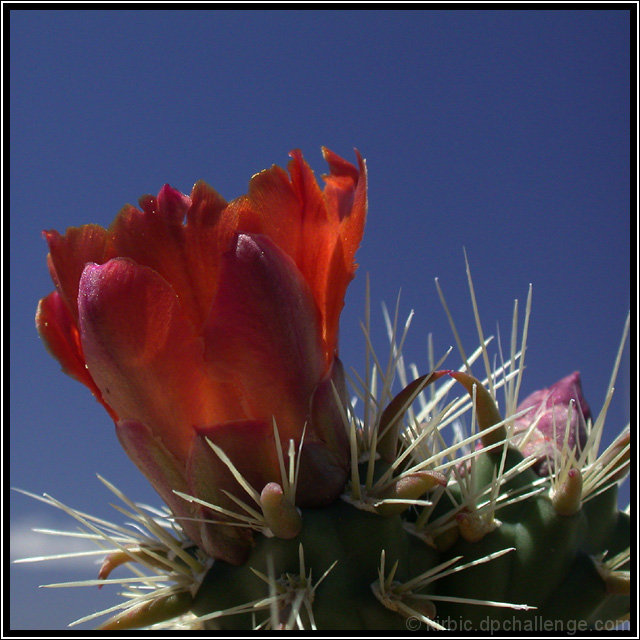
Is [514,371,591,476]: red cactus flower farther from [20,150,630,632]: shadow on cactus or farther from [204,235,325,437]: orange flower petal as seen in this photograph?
[204,235,325,437]: orange flower petal

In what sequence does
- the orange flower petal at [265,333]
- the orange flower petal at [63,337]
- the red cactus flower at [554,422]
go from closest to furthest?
the orange flower petal at [265,333], the orange flower petal at [63,337], the red cactus flower at [554,422]

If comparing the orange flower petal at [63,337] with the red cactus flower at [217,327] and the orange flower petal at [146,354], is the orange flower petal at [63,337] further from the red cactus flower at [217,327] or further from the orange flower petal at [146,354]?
the orange flower petal at [146,354]

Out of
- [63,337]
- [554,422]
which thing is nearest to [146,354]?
[63,337]

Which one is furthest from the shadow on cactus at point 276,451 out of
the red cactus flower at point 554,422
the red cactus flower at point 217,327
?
the red cactus flower at point 554,422

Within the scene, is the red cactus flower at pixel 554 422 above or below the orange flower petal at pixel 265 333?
below

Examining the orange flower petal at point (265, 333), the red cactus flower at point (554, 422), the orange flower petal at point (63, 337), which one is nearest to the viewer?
the orange flower petal at point (265, 333)

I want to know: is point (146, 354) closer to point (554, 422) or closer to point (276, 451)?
point (276, 451)

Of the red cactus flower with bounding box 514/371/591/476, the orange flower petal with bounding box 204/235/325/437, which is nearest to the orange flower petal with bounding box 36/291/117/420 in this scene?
the orange flower petal with bounding box 204/235/325/437
